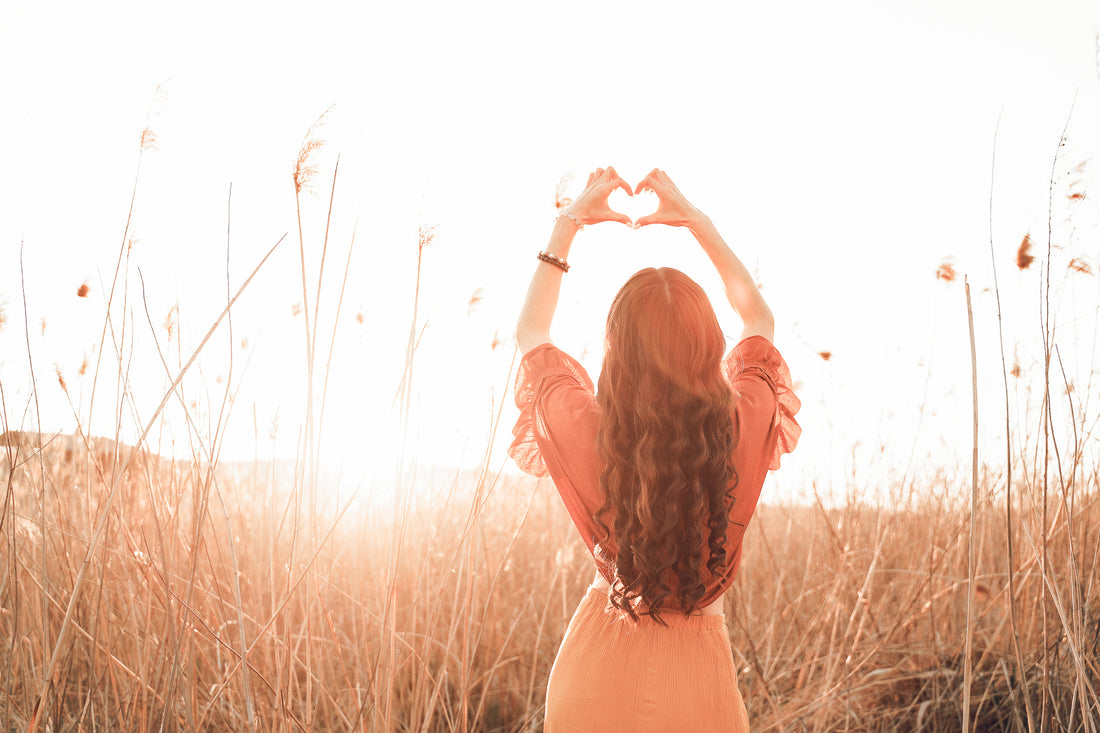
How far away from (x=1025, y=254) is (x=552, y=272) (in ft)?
4.17

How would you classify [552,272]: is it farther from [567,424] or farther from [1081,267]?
[1081,267]

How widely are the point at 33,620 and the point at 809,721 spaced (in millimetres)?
2351

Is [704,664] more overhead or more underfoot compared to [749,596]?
more overhead

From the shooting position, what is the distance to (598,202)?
5.30 feet

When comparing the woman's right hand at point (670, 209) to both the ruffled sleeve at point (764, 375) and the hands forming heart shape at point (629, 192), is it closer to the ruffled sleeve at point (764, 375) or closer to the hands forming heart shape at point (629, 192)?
the hands forming heart shape at point (629, 192)

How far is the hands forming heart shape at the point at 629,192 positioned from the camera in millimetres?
1607

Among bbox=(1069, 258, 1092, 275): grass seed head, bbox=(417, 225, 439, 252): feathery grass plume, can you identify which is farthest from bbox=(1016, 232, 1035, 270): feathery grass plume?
bbox=(417, 225, 439, 252): feathery grass plume

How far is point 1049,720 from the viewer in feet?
6.49

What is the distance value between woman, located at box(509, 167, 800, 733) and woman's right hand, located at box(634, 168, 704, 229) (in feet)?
0.70

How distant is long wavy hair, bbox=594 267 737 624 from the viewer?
4.53 ft

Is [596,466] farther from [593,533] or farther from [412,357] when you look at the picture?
[412,357]

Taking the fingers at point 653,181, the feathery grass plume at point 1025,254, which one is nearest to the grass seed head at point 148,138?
the fingers at point 653,181

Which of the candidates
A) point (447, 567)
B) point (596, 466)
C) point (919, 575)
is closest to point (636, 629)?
point (596, 466)

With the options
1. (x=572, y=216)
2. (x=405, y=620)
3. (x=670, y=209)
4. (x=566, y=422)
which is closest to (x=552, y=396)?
(x=566, y=422)
